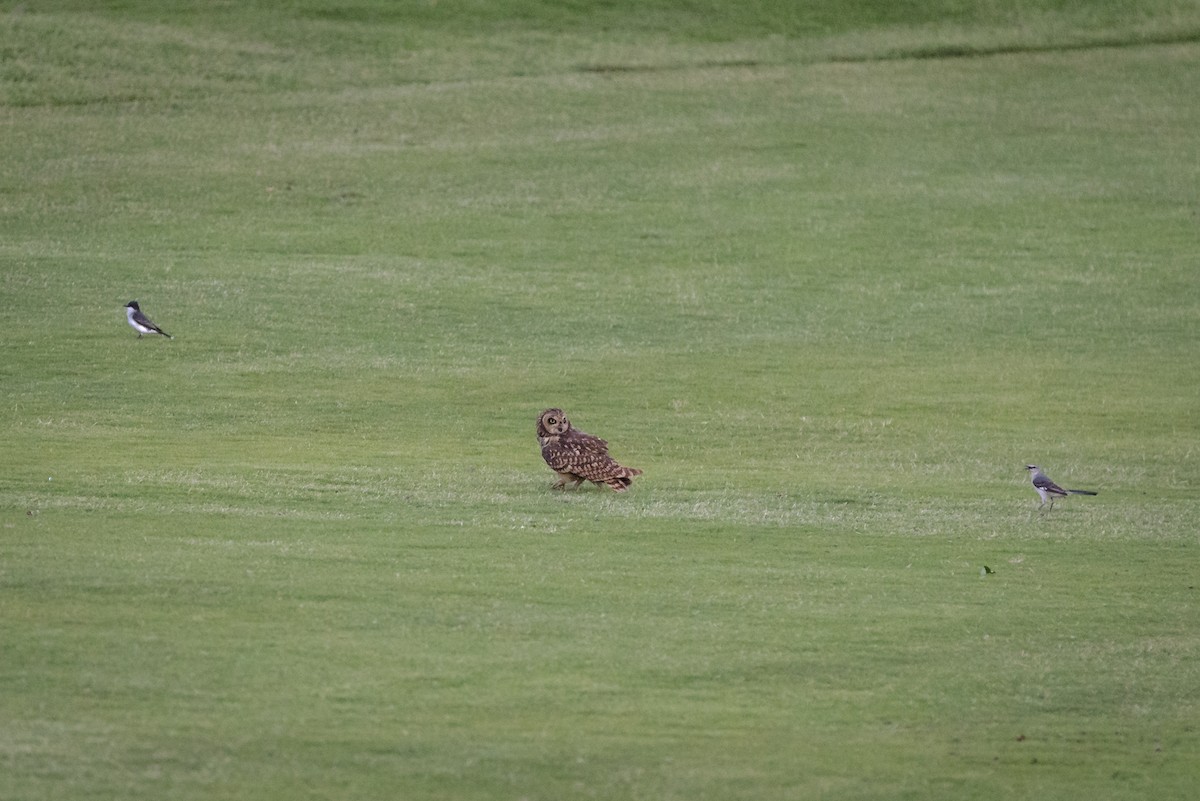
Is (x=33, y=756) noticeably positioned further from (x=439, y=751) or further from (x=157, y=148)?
(x=157, y=148)

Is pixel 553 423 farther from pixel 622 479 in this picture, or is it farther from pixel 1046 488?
pixel 1046 488

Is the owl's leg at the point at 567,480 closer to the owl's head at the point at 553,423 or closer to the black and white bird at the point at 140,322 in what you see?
the owl's head at the point at 553,423

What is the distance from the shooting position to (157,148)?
4597 centimetres

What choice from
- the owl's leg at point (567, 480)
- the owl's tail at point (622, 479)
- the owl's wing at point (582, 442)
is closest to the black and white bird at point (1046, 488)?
the owl's tail at point (622, 479)

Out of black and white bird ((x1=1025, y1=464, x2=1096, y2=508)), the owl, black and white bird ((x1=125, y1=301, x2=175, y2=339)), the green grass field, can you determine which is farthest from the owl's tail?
black and white bird ((x1=125, y1=301, x2=175, y2=339))

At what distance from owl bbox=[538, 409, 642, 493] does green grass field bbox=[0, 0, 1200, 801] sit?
101 cm

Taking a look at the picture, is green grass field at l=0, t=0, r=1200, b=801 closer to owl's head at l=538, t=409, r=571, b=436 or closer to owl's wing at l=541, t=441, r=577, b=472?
owl's wing at l=541, t=441, r=577, b=472

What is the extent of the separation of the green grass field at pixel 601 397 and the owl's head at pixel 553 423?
4.34 feet

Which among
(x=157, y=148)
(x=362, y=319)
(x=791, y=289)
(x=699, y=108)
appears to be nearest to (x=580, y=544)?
(x=362, y=319)

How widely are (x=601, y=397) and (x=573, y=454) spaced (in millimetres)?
7883

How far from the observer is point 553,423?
22.7 metres

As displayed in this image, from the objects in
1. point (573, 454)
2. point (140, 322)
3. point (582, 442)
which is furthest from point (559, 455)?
point (140, 322)

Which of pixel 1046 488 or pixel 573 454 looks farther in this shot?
pixel 1046 488

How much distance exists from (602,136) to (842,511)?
90.2 feet
